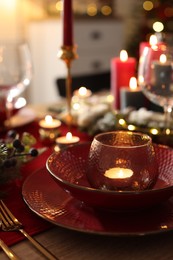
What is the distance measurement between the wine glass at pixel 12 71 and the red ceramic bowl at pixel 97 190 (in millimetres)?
409

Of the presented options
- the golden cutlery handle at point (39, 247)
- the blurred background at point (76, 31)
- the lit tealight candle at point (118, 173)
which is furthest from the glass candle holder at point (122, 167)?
the blurred background at point (76, 31)

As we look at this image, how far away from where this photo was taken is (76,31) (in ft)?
9.88

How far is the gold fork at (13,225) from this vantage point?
0.50 m

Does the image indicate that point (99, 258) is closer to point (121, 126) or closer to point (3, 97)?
point (121, 126)

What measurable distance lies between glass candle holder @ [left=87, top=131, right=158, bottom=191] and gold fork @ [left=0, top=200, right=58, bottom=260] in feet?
0.39

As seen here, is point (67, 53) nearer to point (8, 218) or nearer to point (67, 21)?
point (67, 21)

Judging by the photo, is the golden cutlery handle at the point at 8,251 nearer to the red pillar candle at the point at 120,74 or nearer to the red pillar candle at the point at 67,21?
the red pillar candle at the point at 67,21

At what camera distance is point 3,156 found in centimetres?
66

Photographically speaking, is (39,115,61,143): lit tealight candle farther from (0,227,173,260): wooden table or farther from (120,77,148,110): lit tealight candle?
(0,227,173,260): wooden table

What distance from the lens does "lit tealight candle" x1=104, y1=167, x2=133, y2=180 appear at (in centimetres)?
57

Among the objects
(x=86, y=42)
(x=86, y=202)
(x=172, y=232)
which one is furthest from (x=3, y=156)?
(x=86, y=42)

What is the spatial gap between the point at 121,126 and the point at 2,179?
355 millimetres

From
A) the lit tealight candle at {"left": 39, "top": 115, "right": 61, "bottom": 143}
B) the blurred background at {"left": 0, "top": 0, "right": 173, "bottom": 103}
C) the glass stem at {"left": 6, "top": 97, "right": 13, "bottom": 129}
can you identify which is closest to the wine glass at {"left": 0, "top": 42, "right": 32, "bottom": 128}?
the glass stem at {"left": 6, "top": 97, "right": 13, "bottom": 129}

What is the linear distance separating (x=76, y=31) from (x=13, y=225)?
259 cm
